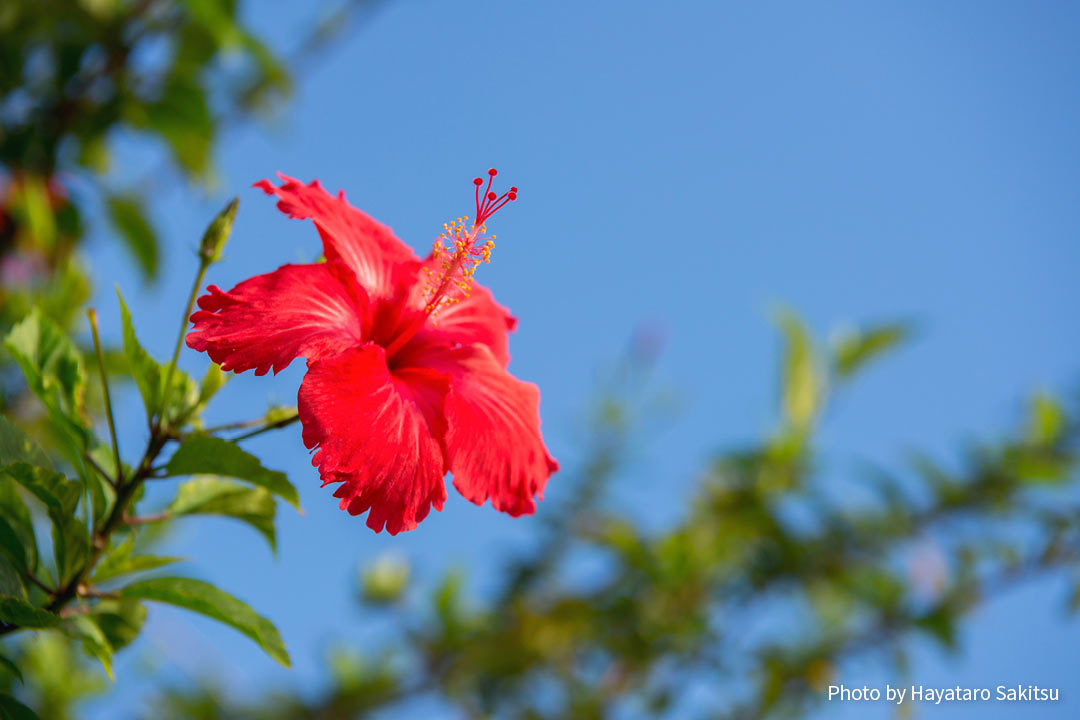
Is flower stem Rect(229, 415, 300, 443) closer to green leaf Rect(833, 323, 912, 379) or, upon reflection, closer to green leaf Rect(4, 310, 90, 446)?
green leaf Rect(4, 310, 90, 446)

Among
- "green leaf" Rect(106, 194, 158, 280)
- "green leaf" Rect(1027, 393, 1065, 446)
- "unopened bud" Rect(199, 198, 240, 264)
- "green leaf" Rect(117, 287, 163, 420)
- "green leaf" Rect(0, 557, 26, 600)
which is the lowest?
"green leaf" Rect(0, 557, 26, 600)

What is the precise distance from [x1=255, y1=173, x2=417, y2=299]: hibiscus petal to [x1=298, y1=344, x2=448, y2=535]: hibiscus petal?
0.54 feet

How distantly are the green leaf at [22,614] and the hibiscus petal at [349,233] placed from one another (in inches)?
20.4

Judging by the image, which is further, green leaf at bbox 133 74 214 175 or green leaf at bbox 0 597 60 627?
green leaf at bbox 133 74 214 175

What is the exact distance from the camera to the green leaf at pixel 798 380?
10.0ft

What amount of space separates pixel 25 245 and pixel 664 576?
7.12ft

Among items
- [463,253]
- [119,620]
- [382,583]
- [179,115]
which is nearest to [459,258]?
[463,253]

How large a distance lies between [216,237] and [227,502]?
1.16ft

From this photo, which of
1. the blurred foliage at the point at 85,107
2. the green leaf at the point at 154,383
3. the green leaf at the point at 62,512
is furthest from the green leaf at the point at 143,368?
the blurred foliage at the point at 85,107

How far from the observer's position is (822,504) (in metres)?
3.02

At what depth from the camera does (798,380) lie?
3.08m

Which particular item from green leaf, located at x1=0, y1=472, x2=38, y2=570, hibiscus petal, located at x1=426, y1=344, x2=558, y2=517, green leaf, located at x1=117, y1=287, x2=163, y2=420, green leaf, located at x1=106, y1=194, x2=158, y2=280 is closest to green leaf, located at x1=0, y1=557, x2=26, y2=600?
green leaf, located at x1=0, y1=472, x2=38, y2=570

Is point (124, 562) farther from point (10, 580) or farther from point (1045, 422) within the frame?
point (1045, 422)

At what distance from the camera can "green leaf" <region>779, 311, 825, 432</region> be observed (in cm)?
306
